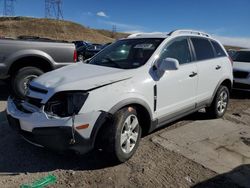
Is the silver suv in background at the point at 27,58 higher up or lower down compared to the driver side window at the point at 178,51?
lower down

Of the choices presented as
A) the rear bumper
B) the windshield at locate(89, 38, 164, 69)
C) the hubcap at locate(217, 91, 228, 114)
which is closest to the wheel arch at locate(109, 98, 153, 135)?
the windshield at locate(89, 38, 164, 69)

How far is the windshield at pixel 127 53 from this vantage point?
466cm

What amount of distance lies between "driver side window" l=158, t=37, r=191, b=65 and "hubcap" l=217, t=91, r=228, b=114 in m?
1.54

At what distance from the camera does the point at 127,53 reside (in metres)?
5.18

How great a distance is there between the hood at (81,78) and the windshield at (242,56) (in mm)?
7318

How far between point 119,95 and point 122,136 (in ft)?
1.75

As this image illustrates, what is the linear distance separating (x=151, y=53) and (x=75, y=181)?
84.6 inches

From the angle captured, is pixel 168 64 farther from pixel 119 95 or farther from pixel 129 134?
pixel 129 134

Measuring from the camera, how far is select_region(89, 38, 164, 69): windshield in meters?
4.66

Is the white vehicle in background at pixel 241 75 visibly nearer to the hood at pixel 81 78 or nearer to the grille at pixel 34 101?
the hood at pixel 81 78

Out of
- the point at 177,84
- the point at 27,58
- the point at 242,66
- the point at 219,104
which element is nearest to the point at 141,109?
the point at 177,84

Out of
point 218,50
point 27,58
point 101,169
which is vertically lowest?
point 101,169

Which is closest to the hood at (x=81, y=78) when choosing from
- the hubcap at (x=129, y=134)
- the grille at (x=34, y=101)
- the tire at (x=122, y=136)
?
the grille at (x=34, y=101)

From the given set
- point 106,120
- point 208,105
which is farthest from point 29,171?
point 208,105
